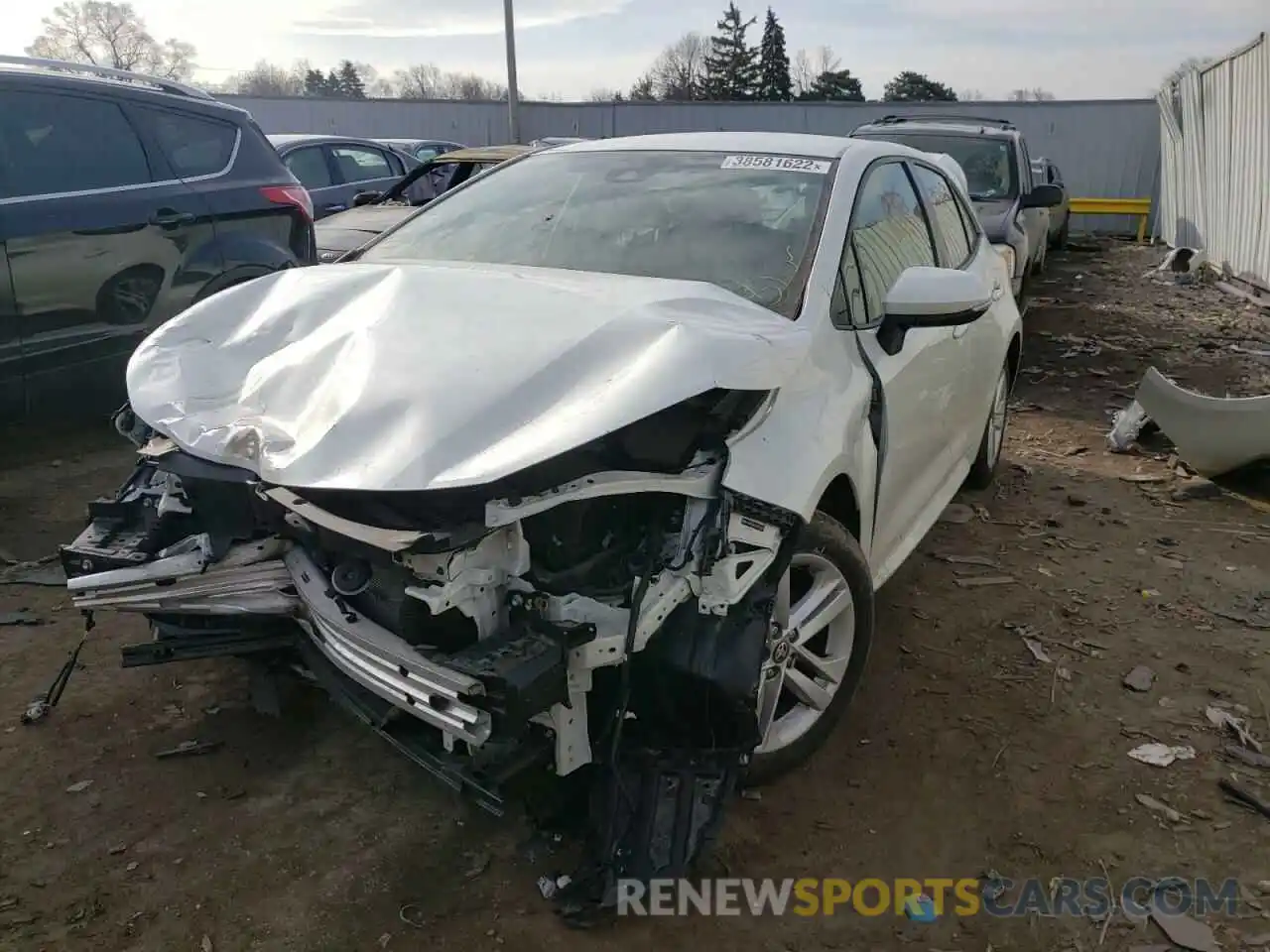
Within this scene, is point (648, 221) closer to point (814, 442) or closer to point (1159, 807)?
point (814, 442)

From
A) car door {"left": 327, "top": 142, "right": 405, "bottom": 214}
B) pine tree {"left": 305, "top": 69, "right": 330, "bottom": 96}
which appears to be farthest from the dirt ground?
pine tree {"left": 305, "top": 69, "right": 330, "bottom": 96}

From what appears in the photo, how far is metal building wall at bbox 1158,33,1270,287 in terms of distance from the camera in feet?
36.0

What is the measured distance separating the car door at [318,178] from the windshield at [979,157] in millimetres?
5551

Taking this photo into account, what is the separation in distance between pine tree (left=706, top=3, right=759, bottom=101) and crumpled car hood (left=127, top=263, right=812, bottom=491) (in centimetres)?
5690

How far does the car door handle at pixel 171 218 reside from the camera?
521 cm

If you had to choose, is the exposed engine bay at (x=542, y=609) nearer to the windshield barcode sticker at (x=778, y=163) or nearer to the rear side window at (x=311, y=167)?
the windshield barcode sticker at (x=778, y=163)

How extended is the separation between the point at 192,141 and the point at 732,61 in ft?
186

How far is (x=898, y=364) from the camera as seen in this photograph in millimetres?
3207

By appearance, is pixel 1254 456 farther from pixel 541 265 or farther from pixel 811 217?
pixel 541 265

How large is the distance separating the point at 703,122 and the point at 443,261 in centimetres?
2044

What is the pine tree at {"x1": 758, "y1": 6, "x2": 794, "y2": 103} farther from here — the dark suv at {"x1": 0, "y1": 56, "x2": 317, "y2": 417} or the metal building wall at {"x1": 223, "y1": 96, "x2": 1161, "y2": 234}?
the dark suv at {"x1": 0, "y1": 56, "x2": 317, "y2": 417}

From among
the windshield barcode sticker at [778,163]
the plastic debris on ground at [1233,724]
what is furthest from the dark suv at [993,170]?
the plastic debris on ground at [1233,724]

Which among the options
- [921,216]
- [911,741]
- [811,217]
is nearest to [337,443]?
[811,217]

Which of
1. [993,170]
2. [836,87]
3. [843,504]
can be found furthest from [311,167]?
[836,87]
